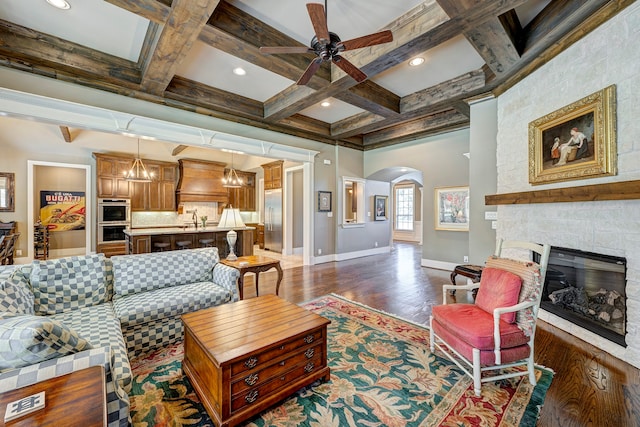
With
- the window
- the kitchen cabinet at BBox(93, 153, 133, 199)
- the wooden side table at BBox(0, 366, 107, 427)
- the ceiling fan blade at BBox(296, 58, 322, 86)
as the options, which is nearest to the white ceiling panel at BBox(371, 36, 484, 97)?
the ceiling fan blade at BBox(296, 58, 322, 86)

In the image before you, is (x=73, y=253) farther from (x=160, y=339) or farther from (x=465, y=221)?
(x=465, y=221)

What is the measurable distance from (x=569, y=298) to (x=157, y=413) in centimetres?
391

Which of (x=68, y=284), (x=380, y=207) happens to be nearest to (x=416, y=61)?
(x=68, y=284)

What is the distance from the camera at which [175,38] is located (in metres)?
2.71

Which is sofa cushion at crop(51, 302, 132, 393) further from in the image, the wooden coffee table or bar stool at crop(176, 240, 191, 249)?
bar stool at crop(176, 240, 191, 249)

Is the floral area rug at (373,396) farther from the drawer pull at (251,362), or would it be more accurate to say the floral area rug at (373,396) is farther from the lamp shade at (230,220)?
the lamp shade at (230,220)

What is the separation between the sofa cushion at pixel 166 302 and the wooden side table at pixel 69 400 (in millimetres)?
1276

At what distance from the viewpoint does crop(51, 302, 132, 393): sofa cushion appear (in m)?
1.54

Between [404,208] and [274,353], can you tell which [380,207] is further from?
[274,353]

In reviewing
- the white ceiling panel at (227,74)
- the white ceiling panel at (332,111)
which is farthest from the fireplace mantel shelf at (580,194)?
the white ceiling panel at (227,74)

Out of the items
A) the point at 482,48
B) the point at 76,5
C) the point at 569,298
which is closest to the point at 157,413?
the point at 76,5

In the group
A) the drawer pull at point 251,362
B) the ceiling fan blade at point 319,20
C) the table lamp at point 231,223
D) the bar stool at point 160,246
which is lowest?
the drawer pull at point 251,362

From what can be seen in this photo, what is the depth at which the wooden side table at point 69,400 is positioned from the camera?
0.89 meters

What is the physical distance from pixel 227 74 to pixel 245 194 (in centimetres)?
606
